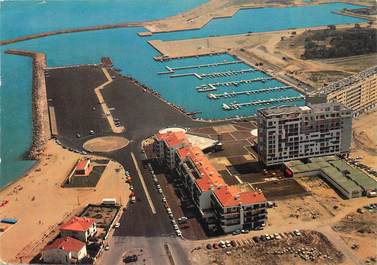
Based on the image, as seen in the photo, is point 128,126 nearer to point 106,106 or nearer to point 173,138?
point 106,106

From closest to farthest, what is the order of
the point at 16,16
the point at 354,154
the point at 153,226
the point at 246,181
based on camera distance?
the point at 153,226 → the point at 246,181 → the point at 354,154 → the point at 16,16

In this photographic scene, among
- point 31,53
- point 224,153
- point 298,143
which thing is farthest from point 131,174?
point 31,53

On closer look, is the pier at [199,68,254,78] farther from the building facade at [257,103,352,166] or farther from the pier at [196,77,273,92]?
the building facade at [257,103,352,166]

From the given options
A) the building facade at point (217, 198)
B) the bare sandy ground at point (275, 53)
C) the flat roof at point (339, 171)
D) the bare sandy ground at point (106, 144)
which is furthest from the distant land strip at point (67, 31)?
the flat roof at point (339, 171)

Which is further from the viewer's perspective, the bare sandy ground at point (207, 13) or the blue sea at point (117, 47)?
the bare sandy ground at point (207, 13)

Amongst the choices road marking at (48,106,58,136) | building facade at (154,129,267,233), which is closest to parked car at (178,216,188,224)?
building facade at (154,129,267,233)

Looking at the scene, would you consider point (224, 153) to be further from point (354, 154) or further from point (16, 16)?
point (16, 16)

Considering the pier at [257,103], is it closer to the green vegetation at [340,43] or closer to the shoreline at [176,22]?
the green vegetation at [340,43]
